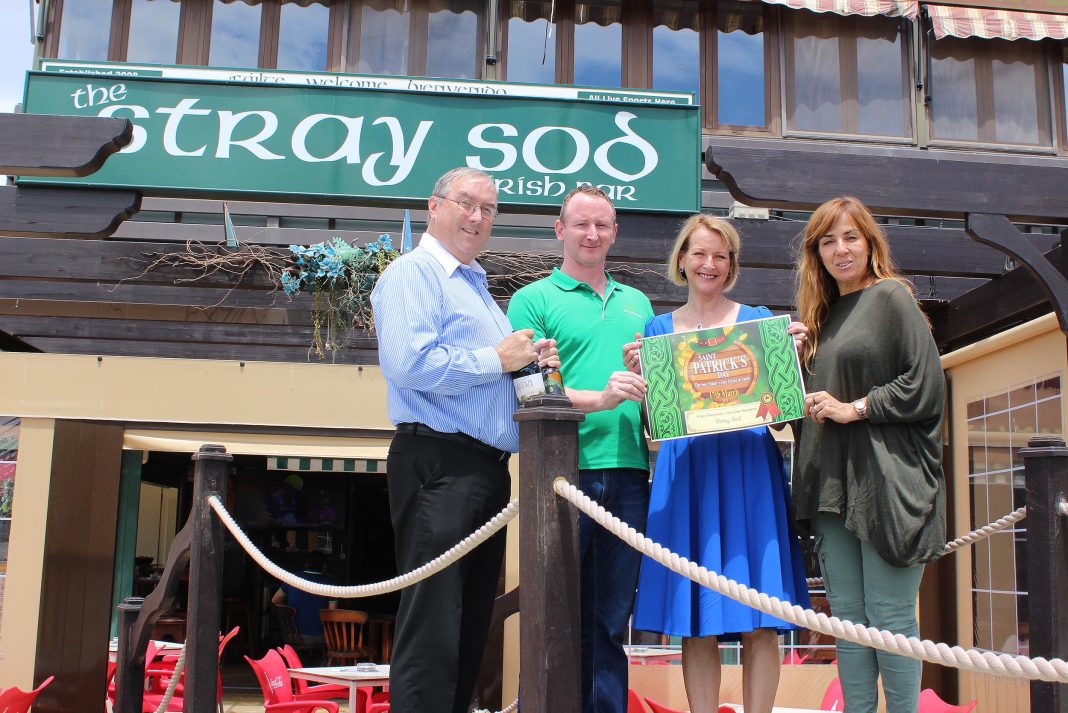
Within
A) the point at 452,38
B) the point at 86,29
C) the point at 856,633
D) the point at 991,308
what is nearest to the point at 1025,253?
the point at 991,308

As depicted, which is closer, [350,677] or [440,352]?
[440,352]

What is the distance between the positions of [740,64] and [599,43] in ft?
4.99

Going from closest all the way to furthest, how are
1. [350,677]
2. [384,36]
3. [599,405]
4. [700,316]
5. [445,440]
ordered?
[445,440]
[599,405]
[700,316]
[350,677]
[384,36]

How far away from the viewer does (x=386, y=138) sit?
5.98 meters

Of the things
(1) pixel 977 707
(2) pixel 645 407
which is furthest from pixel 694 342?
(1) pixel 977 707

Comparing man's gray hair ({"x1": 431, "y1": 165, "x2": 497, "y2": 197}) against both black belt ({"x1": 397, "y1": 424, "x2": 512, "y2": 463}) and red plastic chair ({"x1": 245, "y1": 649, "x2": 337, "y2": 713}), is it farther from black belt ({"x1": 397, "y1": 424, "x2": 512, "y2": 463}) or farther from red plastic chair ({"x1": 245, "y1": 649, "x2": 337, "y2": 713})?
red plastic chair ({"x1": 245, "y1": 649, "x2": 337, "y2": 713})

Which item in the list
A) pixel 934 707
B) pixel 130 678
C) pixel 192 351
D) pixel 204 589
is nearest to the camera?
pixel 204 589

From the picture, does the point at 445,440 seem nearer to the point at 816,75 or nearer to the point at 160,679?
the point at 160,679

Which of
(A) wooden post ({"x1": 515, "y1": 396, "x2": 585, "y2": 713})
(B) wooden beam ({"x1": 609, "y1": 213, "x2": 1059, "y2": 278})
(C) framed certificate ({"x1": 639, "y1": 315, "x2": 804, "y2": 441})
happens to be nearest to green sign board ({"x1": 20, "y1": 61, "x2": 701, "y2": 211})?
(B) wooden beam ({"x1": 609, "y1": 213, "x2": 1059, "y2": 278})

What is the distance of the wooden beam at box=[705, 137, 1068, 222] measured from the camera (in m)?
4.80

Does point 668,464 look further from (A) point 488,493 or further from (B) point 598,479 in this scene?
(A) point 488,493

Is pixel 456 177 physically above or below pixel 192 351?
below

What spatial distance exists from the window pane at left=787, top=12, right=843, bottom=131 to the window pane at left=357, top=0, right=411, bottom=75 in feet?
13.6

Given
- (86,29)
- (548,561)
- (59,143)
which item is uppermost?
(86,29)
